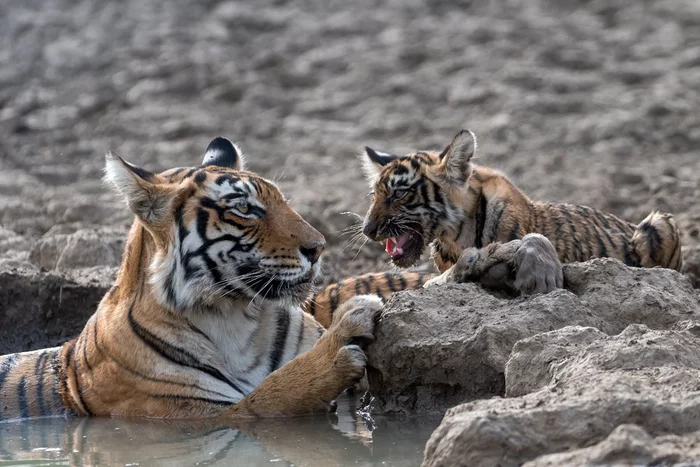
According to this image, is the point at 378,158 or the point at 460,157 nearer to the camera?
the point at 460,157

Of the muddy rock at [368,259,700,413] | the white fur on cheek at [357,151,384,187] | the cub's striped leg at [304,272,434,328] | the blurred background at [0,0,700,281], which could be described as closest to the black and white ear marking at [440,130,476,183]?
the white fur on cheek at [357,151,384,187]

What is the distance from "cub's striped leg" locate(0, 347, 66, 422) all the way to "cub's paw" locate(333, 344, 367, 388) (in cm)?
146

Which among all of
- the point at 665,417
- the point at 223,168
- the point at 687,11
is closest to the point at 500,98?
the point at 687,11

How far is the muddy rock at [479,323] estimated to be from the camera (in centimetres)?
A: 426

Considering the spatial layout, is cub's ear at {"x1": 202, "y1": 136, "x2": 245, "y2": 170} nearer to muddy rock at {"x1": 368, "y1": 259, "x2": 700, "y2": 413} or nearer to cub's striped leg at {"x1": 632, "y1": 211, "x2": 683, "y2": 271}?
muddy rock at {"x1": 368, "y1": 259, "x2": 700, "y2": 413}

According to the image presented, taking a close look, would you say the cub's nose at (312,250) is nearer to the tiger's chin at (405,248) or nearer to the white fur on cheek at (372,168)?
the tiger's chin at (405,248)

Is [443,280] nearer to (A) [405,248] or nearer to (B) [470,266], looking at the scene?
(B) [470,266]

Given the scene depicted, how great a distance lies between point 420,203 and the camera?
6.16 meters

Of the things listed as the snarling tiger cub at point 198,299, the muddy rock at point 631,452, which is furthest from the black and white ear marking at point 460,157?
the muddy rock at point 631,452

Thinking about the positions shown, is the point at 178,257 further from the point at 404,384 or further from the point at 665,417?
the point at 665,417

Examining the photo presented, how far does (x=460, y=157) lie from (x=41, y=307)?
241cm

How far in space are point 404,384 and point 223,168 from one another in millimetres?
1380

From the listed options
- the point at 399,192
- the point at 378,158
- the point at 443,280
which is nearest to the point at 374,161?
the point at 378,158

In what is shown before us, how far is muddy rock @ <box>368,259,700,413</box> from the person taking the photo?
4.26 metres
